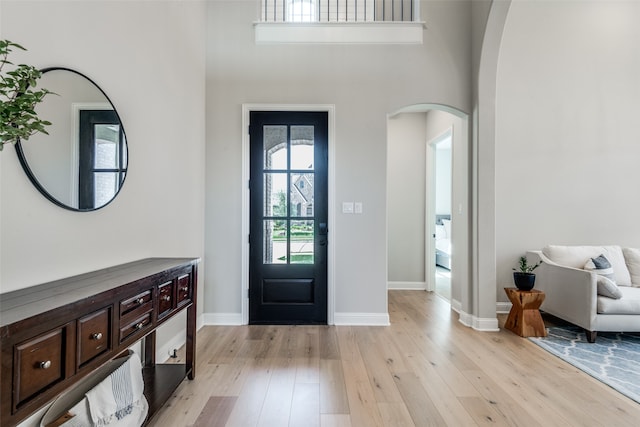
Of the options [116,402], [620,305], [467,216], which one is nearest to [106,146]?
[116,402]

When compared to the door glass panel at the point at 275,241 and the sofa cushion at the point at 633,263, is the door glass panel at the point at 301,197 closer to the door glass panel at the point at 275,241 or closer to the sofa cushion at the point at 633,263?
the door glass panel at the point at 275,241

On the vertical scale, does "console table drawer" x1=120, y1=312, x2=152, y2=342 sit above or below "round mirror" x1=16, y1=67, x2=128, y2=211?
below

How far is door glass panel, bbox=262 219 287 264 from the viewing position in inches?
129

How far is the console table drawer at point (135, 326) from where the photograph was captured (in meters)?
1.35

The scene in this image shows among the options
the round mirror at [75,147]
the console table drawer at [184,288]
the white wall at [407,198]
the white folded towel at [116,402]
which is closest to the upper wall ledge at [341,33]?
the white wall at [407,198]

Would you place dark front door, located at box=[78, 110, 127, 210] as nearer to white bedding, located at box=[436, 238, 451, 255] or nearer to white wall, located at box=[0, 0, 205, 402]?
white wall, located at box=[0, 0, 205, 402]

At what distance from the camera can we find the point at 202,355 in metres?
2.51

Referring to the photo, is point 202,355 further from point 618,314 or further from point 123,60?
point 618,314

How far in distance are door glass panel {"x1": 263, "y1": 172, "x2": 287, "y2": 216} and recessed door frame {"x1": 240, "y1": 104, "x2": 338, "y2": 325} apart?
0.20 meters

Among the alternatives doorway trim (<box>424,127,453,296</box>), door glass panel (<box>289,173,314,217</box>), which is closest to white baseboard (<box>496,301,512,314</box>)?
doorway trim (<box>424,127,453,296</box>)

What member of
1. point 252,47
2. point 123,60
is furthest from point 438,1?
point 123,60

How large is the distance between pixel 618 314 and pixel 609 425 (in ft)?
5.05

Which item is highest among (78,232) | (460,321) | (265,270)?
(78,232)

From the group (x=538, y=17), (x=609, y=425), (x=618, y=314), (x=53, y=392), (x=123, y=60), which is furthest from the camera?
(x=538, y=17)
